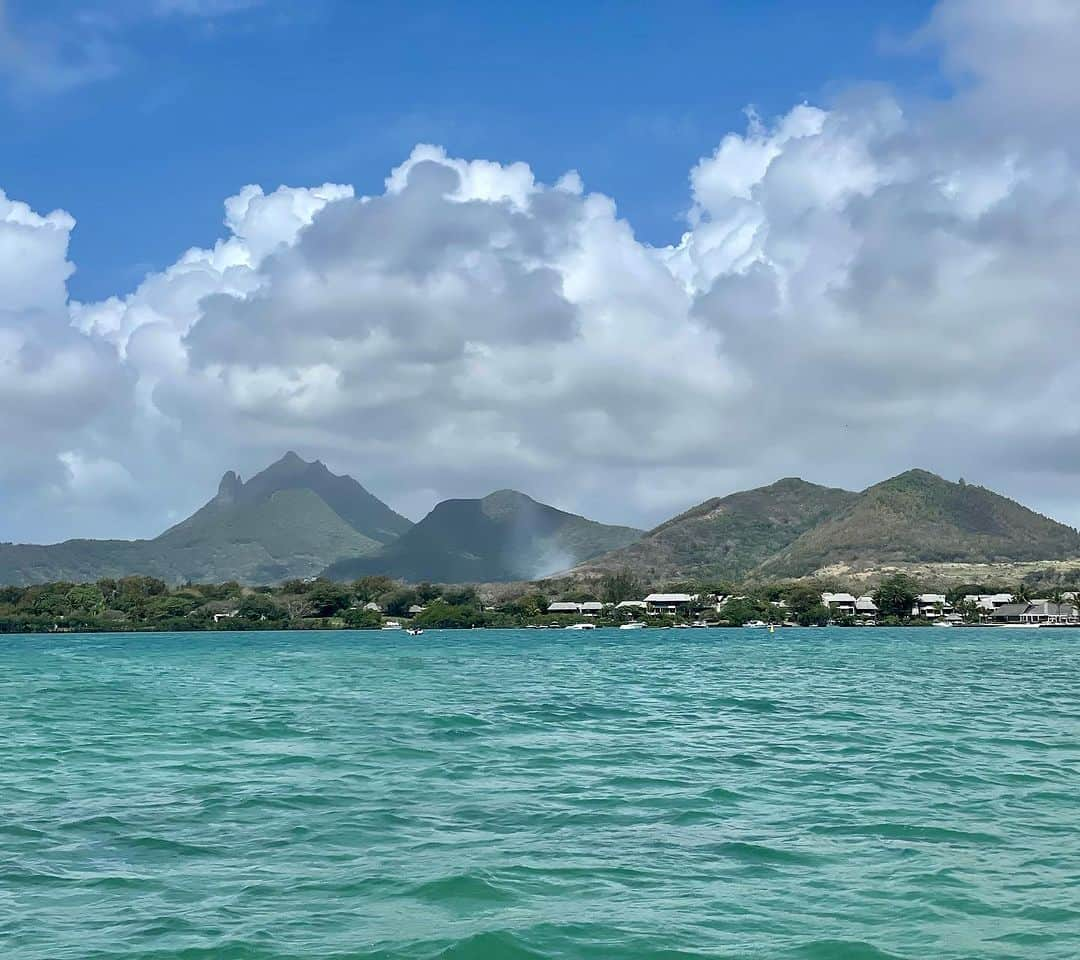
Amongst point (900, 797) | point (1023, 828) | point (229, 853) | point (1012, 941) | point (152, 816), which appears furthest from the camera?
point (900, 797)

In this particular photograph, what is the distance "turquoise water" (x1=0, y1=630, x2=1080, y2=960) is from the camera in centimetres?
1255

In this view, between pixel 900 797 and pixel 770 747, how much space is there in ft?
26.6

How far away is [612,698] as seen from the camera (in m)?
45.5

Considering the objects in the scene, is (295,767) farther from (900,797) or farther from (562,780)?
(900,797)

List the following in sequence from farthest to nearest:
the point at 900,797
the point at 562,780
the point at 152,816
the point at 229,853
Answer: the point at 562,780 < the point at 900,797 < the point at 152,816 < the point at 229,853

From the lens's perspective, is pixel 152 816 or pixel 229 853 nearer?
pixel 229 853

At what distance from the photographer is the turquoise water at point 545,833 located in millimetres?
12555

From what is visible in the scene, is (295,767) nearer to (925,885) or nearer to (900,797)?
(900,797)

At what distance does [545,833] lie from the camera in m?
17.9

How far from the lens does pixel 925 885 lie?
567 inches

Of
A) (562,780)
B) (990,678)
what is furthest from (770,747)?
(990,678)

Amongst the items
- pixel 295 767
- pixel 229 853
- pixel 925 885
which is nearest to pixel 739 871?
pixel 925 885

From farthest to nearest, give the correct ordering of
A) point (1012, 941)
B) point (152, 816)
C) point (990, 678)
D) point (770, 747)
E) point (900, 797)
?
point (990, 678) → point (770, 747) → point (900, 797) → point (152, 816) → point (1012, 941)

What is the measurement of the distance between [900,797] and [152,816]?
1364 cm
